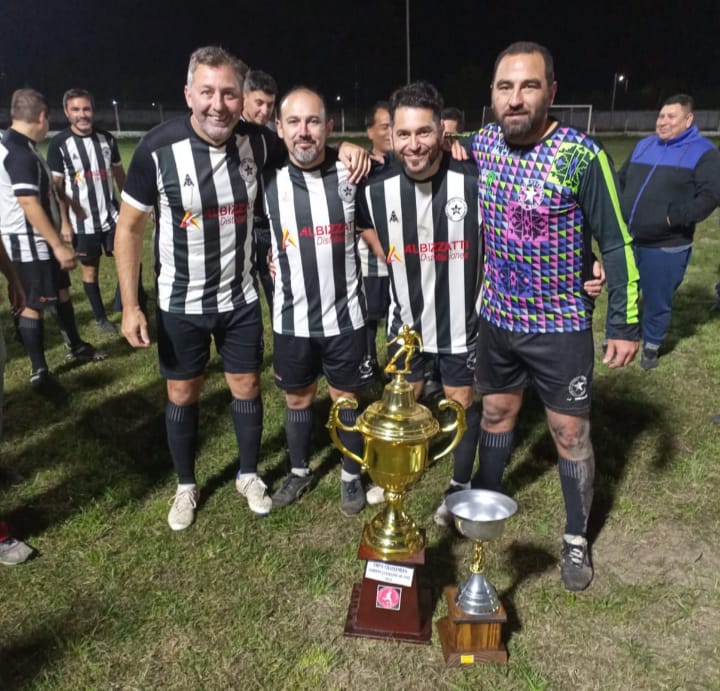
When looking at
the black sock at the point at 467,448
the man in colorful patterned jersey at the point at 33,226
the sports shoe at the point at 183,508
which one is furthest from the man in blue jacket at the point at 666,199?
the man in colorful patterned jersey at the point at 33,226

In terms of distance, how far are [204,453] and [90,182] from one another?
3203 millimetres

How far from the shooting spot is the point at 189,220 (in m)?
2.85

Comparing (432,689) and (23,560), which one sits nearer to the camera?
(432,689)

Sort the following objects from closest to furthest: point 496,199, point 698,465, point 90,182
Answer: point 496,199 → point 698,465 → point 90,182

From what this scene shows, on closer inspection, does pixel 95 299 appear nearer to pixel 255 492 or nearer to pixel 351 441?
pixel 255 492

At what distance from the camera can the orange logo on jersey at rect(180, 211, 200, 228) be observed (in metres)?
2.84

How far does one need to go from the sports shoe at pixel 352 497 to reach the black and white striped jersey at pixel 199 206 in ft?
3.60

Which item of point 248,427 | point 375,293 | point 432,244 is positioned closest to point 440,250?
point 432,244

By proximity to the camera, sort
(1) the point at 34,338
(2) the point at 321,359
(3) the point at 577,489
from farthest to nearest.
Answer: (1) the point at 34,338 < (2) the point at 321,359 < (3) the point at 577,489

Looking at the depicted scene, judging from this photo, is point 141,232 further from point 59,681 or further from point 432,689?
point 432,689

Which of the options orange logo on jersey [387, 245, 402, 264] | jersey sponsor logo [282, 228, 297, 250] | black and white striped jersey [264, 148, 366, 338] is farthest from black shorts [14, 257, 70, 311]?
orange logo on jersey [387, 245, 402, 264]

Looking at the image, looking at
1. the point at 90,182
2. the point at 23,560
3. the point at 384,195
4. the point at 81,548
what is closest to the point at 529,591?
the point at 384,195

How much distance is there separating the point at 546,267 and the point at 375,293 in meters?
2.19

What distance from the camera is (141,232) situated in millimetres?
2900
